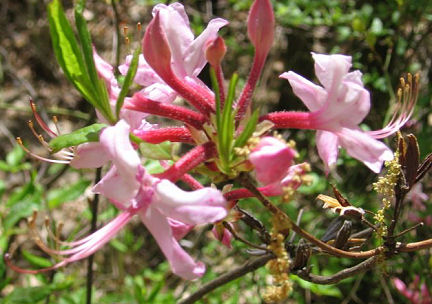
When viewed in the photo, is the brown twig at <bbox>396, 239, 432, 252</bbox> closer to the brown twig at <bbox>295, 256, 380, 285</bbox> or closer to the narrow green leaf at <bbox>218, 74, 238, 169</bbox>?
the brown twig at <bbox>295, 256, 380, 285</bbox>

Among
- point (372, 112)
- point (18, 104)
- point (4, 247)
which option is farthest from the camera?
point (18, 104)

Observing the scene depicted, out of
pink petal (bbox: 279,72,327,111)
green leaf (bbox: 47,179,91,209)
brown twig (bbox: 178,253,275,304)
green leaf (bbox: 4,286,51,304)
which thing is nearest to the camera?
pink petal (bbox: 279,72,327,111)

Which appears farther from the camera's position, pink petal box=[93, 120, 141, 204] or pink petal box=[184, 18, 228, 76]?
pink petal box=[184, 18, 228, 76]

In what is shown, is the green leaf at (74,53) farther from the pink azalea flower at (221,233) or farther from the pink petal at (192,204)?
the pink azalea flower at (221,233)

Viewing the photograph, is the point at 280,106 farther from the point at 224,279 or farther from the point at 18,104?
the point at 224,279

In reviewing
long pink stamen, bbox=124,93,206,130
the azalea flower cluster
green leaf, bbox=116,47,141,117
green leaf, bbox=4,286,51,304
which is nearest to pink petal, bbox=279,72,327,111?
the azalea flower cluster

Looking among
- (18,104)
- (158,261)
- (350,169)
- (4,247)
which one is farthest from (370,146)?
(18,104)

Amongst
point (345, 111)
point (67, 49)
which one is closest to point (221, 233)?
point (345, 111)

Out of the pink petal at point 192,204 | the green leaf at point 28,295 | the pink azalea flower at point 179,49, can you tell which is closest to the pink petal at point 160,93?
the pink azalea flower at point 179,49
